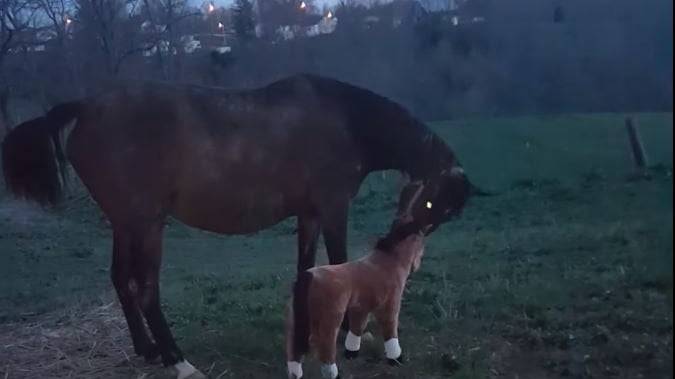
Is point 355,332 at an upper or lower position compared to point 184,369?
upper

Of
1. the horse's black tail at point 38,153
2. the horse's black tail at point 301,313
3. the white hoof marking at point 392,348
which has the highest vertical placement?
the horse's black tail at point 38,153

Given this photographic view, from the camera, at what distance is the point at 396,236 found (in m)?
3.98

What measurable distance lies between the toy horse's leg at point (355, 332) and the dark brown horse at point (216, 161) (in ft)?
1.89

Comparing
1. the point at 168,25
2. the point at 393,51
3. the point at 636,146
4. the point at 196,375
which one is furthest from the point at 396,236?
the point at 168,25

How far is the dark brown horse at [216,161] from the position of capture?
4176 mm

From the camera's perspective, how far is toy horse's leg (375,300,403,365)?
3859 mm

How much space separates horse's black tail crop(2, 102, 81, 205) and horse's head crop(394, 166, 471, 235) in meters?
1.84

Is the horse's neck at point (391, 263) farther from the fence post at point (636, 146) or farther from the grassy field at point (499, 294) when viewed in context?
the fence post at point (636, 146)

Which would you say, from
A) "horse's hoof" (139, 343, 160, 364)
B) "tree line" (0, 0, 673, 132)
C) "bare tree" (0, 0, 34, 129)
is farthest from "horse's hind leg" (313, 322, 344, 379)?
"bare tree" (0, 0, 34, 129)

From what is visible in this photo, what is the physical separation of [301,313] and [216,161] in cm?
110

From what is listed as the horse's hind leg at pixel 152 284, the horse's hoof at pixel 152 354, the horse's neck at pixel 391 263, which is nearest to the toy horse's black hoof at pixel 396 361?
the horse's neck at pixel 391 263

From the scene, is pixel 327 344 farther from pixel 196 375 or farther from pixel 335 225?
pixel 335 225

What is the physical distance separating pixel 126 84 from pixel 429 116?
7.23ft

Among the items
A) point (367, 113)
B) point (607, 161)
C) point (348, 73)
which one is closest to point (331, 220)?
point (367, 113)
